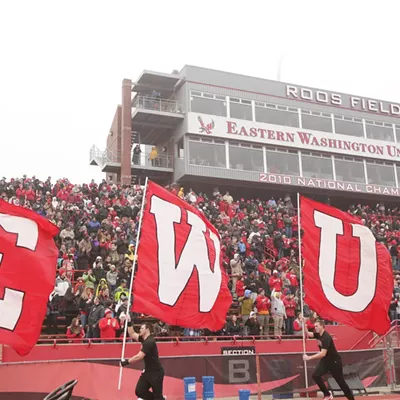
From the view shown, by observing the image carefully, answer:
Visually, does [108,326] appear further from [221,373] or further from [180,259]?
[180,259]

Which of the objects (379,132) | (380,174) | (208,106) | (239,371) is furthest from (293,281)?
(379,132)

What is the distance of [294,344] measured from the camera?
16.1 meters

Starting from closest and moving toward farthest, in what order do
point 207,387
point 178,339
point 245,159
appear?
point 207,387 < point 178,339 < point 245,159

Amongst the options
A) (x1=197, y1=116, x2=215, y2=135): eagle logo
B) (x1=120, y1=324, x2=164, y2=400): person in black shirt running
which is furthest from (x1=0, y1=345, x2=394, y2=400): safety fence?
(x1=197, y1=116, x2=215, y2=135): eagle logo

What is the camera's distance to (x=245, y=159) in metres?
34.9

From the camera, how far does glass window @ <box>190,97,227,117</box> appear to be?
34688 mm

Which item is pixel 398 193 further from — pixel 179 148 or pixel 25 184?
pixel 25 184

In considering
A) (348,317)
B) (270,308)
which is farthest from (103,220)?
(348,317)

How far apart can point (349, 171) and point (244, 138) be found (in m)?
8.41

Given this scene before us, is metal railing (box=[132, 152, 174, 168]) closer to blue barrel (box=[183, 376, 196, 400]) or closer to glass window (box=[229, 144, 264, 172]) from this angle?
glass window (box=[229, 144, 264, 172])

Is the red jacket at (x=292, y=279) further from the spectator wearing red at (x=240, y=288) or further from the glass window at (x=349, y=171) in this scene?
the glass window at (x=349, y=171)

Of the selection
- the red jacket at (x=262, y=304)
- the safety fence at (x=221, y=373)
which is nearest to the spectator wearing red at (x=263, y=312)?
the red jacket at (x=262, y=304)

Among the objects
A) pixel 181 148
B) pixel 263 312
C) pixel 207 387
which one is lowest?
pixel 207 387

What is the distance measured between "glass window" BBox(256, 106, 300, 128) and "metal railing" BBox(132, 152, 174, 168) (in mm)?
6411
